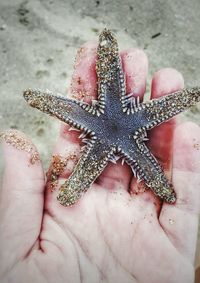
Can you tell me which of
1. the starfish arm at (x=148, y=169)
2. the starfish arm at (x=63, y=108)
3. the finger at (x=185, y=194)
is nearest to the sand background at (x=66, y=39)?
the starfish arm at (x=63, y=108)

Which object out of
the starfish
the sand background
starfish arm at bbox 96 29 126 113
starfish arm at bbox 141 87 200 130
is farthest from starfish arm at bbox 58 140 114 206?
the sand background

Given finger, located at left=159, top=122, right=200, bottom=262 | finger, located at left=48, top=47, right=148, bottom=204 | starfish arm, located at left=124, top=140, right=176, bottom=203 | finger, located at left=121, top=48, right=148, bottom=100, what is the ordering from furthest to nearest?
finger, located at left=121, top=48, right=148, bottom=100, finger, located at left=48, top=47, right=148, bottom=204, starfish arm, located at left=124, top=140, right=176, bottom=203, finger, located at left=159, top=122, right=200, bottom=262

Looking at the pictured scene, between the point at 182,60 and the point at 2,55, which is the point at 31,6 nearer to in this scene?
the point at 2,55

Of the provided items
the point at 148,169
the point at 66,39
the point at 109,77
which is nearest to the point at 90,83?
the point at 109,77

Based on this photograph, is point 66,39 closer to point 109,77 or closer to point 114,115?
point 109,77

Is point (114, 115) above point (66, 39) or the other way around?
above

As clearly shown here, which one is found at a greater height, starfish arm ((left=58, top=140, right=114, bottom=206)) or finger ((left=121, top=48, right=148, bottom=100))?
finger ((left=121, top=48, right=148, bottom=100))

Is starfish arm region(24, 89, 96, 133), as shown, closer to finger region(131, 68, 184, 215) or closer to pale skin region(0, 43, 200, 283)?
pale skin region(0, 43, 200, 283)
